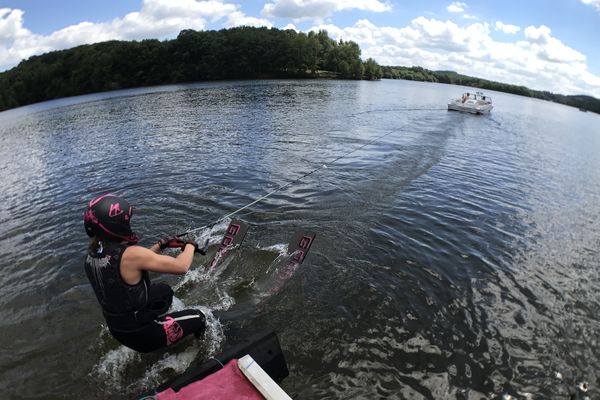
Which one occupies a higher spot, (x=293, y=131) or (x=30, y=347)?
(x=293, y=131)

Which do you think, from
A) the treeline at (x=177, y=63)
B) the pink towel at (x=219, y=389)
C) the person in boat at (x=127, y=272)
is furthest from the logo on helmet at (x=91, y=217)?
the treeline at (x=177, y=63)

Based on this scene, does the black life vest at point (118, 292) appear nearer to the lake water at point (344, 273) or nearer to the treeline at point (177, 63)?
the lake water at point (344, 273)

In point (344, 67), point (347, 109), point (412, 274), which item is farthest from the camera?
point (344, 67)

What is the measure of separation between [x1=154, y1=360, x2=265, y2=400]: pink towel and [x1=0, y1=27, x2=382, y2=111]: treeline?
397 ft

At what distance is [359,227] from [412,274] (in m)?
2.96

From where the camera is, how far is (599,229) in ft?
47.2

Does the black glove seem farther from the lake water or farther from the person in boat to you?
the lake water

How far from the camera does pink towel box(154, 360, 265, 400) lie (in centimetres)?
425

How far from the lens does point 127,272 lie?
491cm

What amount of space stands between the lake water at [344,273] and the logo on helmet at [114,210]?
2892 mm

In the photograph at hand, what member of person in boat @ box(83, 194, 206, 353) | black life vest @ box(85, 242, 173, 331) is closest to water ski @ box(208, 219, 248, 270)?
person in boat @ box(83, 194, 206, 353)

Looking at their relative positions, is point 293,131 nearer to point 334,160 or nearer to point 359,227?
point 334,160

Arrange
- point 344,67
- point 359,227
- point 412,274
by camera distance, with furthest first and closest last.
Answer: point 344,67 < point 359,227 < point 412,274

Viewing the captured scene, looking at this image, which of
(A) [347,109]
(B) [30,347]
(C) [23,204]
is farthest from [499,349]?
(A) [347,109]
